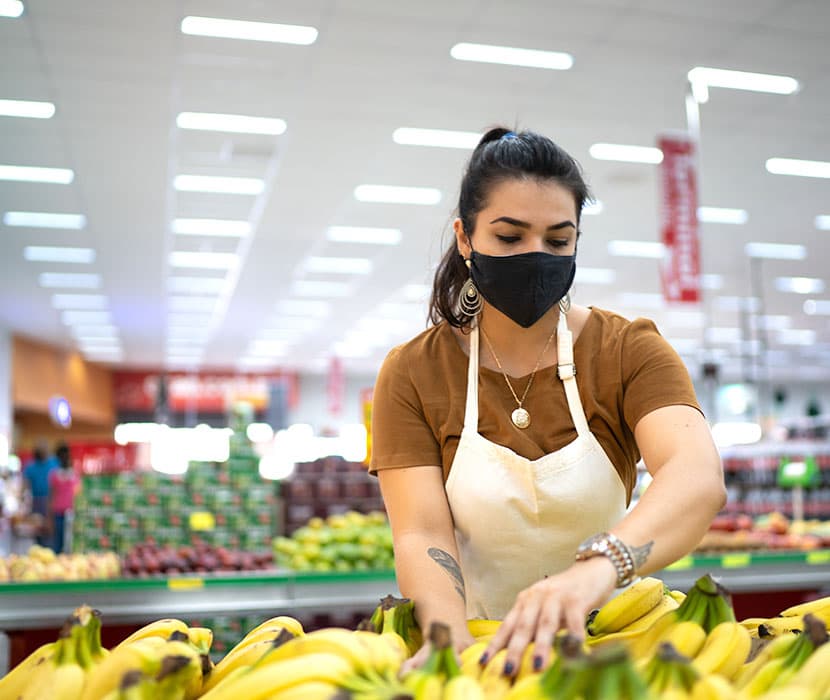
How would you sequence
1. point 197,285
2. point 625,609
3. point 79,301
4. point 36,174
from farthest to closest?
point 79,301 < point 197,285 < point 36,174 < point 625,609

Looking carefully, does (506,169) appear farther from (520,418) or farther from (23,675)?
(23,675)

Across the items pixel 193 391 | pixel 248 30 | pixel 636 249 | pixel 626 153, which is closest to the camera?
pixel 248 30

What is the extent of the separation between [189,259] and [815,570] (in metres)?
9.86

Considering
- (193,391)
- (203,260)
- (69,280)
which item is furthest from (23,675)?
(193,391)

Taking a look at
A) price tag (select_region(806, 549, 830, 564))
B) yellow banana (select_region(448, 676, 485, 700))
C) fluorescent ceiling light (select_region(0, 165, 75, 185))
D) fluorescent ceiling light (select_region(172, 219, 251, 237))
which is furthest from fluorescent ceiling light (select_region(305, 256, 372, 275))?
yellow banana (select_region(448, 676, 485, 700))

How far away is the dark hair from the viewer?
169cm

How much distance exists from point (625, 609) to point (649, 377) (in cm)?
43

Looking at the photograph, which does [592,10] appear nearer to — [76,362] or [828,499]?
[828,499]

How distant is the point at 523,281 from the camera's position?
68.5 inches

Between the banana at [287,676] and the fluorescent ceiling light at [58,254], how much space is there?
1219 cm

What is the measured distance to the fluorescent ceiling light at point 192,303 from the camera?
15.9 metres

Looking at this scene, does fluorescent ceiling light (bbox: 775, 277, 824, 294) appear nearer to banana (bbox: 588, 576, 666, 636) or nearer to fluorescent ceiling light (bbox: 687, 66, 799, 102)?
fluorescent ceiling light (bbox: 687, 66, 799, 102)

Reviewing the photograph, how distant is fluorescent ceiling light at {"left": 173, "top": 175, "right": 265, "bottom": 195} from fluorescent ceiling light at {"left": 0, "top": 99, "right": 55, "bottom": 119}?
6.09 feet

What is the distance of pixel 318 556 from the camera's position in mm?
5402
